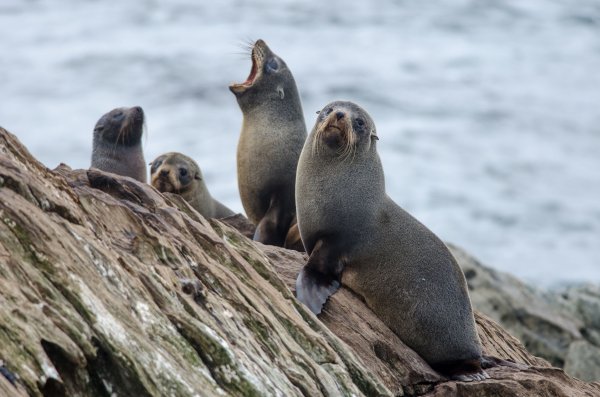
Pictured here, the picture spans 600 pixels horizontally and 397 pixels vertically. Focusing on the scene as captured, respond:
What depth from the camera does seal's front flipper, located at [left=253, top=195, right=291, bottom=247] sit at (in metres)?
12.1

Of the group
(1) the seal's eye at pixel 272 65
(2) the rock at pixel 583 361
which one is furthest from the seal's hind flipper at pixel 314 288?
(2) the rock at pixel 583 361

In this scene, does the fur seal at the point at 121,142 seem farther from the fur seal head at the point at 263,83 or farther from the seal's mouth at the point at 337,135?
the seal's mouth at the point at 337,135

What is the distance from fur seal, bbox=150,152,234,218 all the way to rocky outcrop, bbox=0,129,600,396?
396 centimetres

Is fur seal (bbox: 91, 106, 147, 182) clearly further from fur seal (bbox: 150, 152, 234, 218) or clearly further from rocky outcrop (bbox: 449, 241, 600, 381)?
rocky outcrop (bbox: 449, 241, 600, 381)

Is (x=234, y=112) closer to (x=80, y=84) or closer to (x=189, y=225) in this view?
(x=80, y=84)

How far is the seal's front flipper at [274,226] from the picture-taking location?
39.8 feet

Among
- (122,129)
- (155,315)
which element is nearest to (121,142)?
(122,129)

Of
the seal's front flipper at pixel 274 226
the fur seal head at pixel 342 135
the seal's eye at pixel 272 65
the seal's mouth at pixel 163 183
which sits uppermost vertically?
the seal's eye at pixel 272 65

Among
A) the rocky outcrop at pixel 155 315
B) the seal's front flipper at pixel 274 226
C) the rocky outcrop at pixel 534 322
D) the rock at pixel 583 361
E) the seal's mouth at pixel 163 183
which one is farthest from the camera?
the rocky outcrop at pixel 534 322

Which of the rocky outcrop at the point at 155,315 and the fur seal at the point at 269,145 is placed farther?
→ the fur seal at the point at 269,145

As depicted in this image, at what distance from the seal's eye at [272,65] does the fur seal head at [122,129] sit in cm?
168

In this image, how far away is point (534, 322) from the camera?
15867 mm

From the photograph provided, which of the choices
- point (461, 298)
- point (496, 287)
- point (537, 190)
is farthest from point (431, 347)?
point (537, 190)

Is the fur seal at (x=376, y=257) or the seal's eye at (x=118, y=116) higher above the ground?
the seal's eye at (x=118, y=116)
